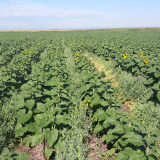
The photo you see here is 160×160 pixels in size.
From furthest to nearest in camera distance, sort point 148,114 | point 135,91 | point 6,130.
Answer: point 135,91 < point 148,114 < point 6,130

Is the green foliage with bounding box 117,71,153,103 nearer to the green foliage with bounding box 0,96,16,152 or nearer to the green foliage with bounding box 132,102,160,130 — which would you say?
the green foliage with bounding box 132,102,160,130

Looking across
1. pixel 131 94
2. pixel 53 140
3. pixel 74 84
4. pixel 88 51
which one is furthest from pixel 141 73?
pixel 88 51

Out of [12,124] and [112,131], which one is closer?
[112,131]

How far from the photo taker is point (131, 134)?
2.15 meters

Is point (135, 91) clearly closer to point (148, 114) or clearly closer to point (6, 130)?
point (148, 114)

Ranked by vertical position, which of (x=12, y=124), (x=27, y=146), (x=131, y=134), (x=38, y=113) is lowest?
(x=27, y=146)

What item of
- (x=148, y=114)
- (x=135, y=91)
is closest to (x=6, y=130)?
(x=148, y=114)

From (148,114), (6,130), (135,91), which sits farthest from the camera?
(135,91)

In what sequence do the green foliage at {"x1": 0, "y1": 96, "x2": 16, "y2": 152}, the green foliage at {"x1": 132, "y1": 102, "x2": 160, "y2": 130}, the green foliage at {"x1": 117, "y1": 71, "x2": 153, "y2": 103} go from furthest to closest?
the green foliage at {"x1": 117, "y1": 71, "x2": 153, "y2": 103} < the green foliage at {"x1": 132, "y1": 102, "x2": 160, "y2": 130} < the green foliage at {"x1": 0, "y1": 96, "x2": 16, "y2": 152}

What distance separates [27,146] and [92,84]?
220cm

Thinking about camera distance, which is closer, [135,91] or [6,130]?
[6,130]

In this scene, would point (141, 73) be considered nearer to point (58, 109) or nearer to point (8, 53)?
point (58, 109)

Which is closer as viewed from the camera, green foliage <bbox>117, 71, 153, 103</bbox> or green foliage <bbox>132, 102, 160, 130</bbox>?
green foliage <bbox>132, 102, 160, 130</bbox>

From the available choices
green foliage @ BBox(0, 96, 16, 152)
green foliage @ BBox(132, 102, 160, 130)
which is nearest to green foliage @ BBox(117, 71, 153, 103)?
green foliage @ BBox(132, 102, 160, 130)
